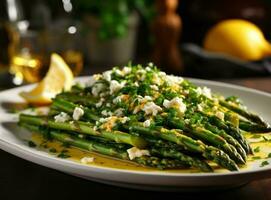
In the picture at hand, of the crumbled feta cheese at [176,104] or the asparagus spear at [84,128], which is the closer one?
the asparagus spear at [84,128]

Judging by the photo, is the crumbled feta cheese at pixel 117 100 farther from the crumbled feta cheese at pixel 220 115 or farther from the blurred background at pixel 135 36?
the blurred background at pixel 135 36

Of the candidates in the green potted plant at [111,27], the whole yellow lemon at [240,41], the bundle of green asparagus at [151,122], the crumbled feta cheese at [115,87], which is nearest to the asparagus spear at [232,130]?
the bundle of green asparagus at [151,122]

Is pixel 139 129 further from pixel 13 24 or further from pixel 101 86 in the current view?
pixel 13 24

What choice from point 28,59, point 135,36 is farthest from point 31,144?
point 135,36

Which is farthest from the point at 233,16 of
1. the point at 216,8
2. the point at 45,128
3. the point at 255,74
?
the point at 45,128

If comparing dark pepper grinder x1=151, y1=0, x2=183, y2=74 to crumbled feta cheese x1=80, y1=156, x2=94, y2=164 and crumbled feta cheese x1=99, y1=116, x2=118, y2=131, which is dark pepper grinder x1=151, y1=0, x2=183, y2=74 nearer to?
crumbled feta cheese x1=99, y1=116, x2=118, y2=131

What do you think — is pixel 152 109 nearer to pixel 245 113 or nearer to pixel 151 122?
pixel 151 122

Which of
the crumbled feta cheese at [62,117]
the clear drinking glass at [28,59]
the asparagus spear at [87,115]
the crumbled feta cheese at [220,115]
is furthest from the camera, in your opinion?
the clear drinking glass at [28,59]

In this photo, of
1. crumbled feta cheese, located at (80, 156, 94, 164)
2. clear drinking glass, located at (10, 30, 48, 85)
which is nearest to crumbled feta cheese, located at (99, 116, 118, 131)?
crumbled feta cheese, located at (80, 156, 94, 164)
